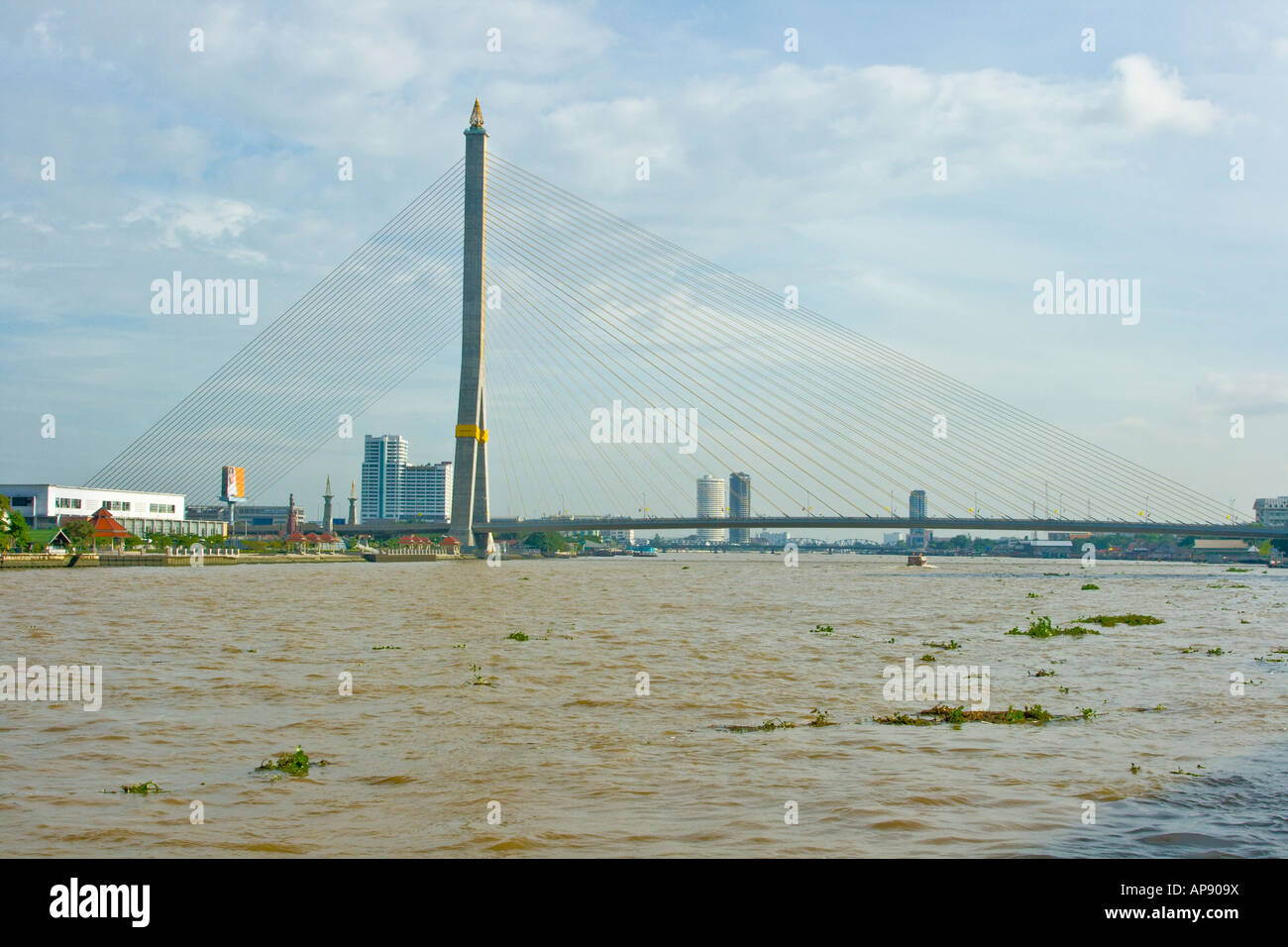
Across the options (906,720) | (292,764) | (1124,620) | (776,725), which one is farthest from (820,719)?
(1124,620)

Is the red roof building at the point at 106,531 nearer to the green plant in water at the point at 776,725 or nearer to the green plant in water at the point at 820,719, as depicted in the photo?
the green plant in water at the point at 820,719

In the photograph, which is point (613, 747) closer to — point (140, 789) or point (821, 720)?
point (821, 720)

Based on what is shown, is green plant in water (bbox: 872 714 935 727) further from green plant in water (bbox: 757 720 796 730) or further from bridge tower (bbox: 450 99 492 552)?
bridge tower (bbox: 450 99 492 552)

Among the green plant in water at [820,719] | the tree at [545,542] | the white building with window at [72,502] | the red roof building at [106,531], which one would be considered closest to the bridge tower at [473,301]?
the red roof building at [106,531]

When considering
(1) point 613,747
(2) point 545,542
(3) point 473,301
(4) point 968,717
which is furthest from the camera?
(2) point 545,542
